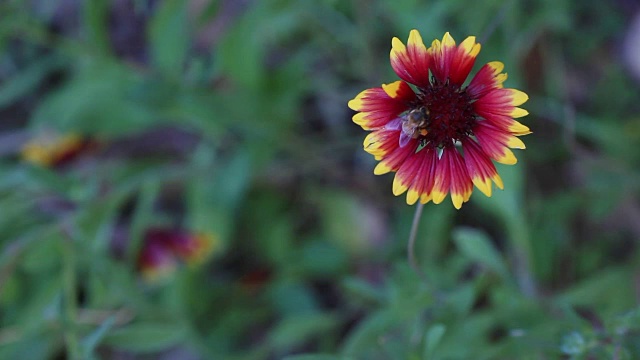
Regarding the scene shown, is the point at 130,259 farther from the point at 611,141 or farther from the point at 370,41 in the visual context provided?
the point at 611,141

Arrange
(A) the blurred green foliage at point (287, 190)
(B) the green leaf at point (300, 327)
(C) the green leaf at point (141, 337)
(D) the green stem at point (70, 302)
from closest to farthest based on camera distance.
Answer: (D) the green stem at point (70, 302) → (C) the green leaf at point (141, 337) → (A) the blurred green foliage at point (287, 190) → (B) the green leaf at point (300, 327)

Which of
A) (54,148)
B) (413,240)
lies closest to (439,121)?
(413,240)

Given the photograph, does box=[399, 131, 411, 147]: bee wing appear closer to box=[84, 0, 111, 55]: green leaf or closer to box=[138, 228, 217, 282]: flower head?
box=[84, 0, 111, 55]: green leaf

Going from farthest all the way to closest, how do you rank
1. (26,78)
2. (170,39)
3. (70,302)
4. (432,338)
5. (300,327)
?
1. (26,78)
2. (300,327)
3. (170,39)
4. (70,302)
5. (432,338)

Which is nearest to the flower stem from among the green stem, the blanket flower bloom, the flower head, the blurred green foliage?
the blanket flower bloom

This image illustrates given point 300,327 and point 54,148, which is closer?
point 300,327

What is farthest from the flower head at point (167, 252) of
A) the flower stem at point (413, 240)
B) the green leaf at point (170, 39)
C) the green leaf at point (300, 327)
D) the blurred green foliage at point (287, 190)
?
the flower stem at point (413, 240)

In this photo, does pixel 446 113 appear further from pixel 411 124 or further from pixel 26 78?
pixel 26 78

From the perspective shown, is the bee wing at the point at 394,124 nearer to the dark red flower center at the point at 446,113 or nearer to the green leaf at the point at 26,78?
the dark red flower center at the point at 446,113
